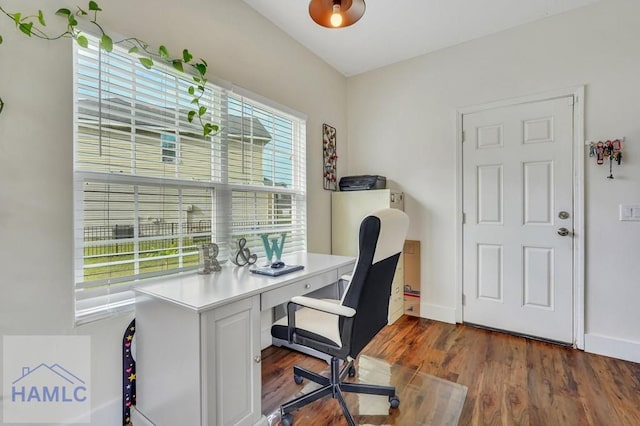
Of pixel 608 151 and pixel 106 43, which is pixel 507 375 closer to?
pixel 608 151

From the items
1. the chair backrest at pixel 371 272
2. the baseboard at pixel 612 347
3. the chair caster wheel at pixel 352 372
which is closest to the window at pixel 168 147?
the chair backrest at pixel 371 272

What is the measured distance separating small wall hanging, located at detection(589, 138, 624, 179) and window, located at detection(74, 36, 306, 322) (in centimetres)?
252

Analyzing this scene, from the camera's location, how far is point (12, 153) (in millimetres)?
1199

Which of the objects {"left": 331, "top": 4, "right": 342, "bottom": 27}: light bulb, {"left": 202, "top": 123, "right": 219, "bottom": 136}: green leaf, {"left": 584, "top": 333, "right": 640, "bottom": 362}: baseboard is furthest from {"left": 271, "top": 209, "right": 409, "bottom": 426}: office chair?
{"left": 584, "top": 333, "right": 640, "bottom": 362}: baseboard

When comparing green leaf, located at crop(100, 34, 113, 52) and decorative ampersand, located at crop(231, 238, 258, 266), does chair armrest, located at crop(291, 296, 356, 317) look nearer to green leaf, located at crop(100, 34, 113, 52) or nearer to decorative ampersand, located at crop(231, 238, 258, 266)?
decorative ampersand, located at crop(231, 238, 258, 266)

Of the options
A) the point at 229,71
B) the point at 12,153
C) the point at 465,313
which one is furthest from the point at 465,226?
the point at 12,153

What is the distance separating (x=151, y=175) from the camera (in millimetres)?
1665

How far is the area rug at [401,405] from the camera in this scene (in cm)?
154

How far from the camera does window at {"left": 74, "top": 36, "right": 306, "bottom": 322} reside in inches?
56.1

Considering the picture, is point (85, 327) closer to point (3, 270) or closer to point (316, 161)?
point (3, 270)

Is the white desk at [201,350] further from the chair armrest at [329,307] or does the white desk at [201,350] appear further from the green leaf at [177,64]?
the green leaf at [177,64]

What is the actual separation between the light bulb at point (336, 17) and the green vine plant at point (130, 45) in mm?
819

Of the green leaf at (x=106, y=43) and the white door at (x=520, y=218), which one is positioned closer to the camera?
the green leaf at (x=106, y=43)

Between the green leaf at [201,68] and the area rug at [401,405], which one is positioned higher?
the green leaf at [201,68]
